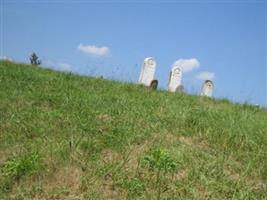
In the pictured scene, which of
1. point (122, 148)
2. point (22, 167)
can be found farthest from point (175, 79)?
point (22, 167)

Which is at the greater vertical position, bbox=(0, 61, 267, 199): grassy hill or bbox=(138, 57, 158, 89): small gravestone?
bbox=(138, 57, 158, 89): small gravestone

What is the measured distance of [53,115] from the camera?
24.9 ft

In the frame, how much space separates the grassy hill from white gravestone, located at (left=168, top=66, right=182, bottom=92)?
454cm

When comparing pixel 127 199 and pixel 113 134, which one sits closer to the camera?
pixel 127 199

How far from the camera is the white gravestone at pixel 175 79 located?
1389cm

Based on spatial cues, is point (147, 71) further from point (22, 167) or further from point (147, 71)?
point (22, 167)

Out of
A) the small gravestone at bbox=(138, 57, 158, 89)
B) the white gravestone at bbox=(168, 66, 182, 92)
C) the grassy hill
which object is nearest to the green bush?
the grassy hill

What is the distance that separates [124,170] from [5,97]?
327cm

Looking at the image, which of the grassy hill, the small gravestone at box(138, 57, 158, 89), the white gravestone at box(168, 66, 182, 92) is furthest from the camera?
the white gravestone at box(168, 66, 182, 92)

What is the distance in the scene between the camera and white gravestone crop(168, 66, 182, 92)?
45.6 ft

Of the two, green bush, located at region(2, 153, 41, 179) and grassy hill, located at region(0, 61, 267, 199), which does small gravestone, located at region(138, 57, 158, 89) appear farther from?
green bush, located at region(2, 153, 41, 179)

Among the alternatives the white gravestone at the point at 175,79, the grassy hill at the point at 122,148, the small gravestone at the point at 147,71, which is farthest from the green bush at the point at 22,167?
the white gravestone at the point at 175,79

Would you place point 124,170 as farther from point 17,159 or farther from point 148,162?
point 17,159

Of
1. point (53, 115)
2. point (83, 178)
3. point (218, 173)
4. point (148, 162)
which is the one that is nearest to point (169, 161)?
point (148, 162)
